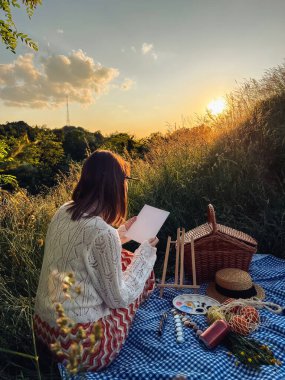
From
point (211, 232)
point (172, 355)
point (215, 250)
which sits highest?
point (211, 232)

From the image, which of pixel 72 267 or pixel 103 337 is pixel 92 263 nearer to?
pixel 72 267

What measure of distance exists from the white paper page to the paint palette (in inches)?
27.7

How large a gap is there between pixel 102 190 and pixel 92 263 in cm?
43

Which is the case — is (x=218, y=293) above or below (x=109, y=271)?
below

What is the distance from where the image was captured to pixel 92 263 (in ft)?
7.24

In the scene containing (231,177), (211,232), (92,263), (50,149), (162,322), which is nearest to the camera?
(92,263)

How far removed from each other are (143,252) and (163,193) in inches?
88.3

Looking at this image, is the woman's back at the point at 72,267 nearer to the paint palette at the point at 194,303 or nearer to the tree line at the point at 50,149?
the paint palette at the point at 194,303

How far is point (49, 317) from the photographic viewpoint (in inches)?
90.5

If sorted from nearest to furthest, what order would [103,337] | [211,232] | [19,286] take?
1. [103,337]
2. [19,286]
3. [211,232]

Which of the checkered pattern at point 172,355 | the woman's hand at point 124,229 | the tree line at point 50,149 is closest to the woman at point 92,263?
the checkered pattern at point 172,355

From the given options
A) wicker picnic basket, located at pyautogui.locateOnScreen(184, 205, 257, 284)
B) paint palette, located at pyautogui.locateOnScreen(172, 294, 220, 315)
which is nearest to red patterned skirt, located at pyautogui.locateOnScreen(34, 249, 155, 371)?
paint palette, located at pyautogui.locateOnScreen(172, 294, 220, 315)

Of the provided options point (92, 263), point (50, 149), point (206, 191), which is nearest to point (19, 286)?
point (92, 263)

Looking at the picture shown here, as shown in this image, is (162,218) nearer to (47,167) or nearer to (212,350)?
A: (212,350)
